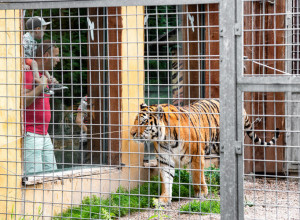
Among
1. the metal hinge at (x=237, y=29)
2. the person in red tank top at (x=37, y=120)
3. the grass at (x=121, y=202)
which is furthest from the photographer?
the grass at (x=121, y=202)

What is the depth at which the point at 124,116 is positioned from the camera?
5695mm

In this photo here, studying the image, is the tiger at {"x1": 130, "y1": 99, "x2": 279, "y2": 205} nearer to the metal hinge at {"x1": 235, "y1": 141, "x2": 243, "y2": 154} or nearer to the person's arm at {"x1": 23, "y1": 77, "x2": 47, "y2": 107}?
the person's arm at {"x1": 23, "y1": 77, "x2": 47, "y2": 107}

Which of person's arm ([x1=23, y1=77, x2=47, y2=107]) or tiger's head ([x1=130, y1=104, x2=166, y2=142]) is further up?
person's arm ([x1=23, y1=77, x2=47, y2=107])

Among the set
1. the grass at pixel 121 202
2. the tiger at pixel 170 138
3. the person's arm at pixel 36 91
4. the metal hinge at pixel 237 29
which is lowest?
the grass at pixel 121 202

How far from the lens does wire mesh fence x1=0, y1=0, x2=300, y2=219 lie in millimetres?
2934

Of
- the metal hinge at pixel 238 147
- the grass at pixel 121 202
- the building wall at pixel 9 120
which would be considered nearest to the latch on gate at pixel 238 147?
the metal hinge at pixel 238 147

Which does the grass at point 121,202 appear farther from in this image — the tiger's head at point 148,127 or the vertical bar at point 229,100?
the vertical bar at point 229,100

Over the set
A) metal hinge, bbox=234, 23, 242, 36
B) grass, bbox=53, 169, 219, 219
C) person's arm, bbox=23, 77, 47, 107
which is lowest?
grass, bbox=53, 169, 219, 219

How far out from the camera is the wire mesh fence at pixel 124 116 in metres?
2.93

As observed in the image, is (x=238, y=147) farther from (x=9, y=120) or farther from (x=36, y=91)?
(x=9, y=120)

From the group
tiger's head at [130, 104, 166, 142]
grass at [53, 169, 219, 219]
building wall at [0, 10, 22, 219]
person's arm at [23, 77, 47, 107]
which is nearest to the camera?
building wall at [0, 10, 22, 219]

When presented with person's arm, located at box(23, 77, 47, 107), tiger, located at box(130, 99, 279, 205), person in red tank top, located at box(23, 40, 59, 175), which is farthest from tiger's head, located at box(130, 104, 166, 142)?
person's arm, located at box(23, 77, 47, 107)

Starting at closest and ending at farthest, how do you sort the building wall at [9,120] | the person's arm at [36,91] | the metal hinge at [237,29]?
1. the metal hinge at [237,29]
2. the building wall at [9,120]
3. the person's arm at [36,91]

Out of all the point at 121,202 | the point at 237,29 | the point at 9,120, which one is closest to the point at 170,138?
the point at 121,202
